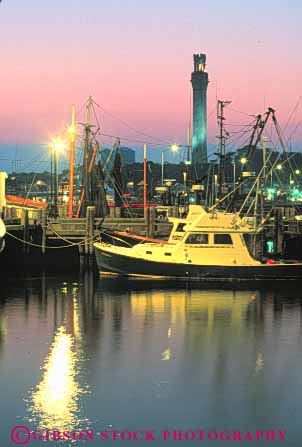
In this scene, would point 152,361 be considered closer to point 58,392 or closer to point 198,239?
point 58,392

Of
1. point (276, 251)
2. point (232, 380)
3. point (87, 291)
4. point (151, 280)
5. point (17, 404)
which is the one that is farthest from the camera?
point (276, 251)

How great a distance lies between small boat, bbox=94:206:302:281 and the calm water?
309 centimetres

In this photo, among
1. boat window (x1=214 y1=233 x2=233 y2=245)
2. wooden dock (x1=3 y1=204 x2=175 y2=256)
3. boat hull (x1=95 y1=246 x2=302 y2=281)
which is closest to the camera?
boat window (x1=214 y1=233 x2=233 y2=245)

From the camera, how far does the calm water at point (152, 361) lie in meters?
21.2

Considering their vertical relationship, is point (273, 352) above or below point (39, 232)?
below

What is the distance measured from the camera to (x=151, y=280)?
48.8m

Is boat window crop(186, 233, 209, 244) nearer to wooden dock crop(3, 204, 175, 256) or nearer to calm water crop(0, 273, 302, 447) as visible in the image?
calm water crop(0, 273, 302, 447)

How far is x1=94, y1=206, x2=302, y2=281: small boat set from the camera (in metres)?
47.2

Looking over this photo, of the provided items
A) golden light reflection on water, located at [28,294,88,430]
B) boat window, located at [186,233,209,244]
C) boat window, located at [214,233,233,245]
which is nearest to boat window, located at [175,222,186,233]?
boat window, located at [186,233,209,244]

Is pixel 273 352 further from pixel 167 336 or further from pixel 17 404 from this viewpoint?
pixel 17 404

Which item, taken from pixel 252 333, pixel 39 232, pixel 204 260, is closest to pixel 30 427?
pixel 252 333

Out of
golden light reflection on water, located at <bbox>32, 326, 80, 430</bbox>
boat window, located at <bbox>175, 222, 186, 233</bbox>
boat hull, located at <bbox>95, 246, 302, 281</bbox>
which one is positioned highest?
boat window, located at <bbox>175, 222, 186, 233</bbox>

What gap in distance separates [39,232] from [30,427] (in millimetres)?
38885

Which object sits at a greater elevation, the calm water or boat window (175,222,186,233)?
boat window (175,222,186,233)
